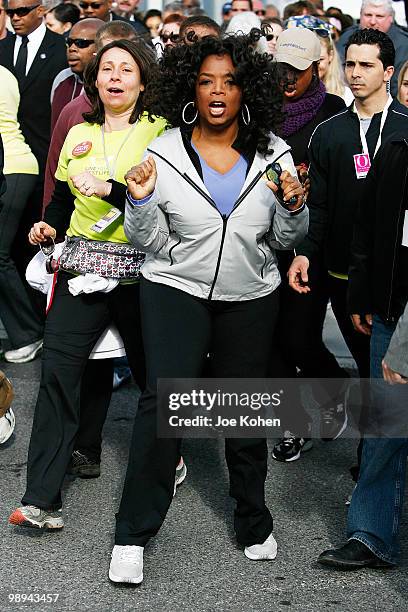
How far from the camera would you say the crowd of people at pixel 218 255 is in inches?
176

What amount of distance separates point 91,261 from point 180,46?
100 cm

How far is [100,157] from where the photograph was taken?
5055mm

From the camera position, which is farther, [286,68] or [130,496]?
[286,68]

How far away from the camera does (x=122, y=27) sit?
566 centimetres

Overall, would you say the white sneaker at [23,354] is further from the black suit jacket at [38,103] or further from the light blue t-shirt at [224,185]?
the light blue t-shirt at [224,185]

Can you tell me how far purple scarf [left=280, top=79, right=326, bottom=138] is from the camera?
229 inches

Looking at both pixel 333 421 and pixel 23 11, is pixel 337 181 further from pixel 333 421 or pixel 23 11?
pixel 23 11

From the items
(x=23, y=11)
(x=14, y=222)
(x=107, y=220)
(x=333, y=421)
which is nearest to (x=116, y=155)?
(x=107, y=220)

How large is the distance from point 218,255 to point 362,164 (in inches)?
46.9

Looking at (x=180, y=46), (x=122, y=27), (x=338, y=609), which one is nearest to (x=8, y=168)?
(x=122, y=27)

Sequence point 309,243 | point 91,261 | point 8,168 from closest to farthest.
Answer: point 91,261 → point 309,243 → point 8,168

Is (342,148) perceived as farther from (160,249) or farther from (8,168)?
(8,168)

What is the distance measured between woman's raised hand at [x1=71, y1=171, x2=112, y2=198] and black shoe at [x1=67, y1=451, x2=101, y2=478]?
146cm

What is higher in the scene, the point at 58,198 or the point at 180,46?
the point at 180,46
